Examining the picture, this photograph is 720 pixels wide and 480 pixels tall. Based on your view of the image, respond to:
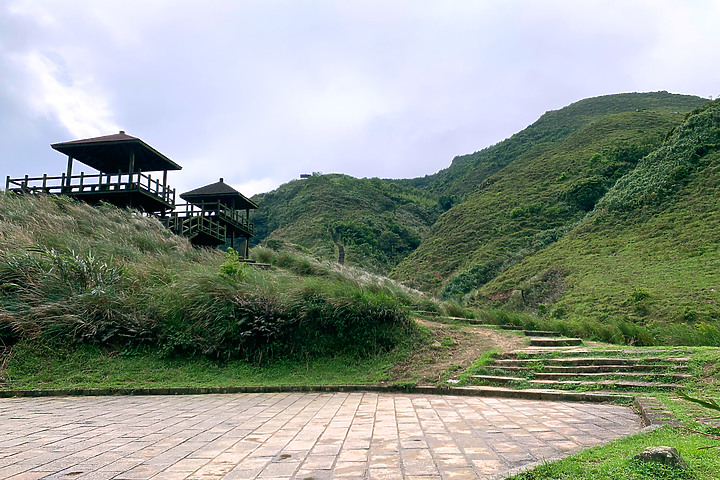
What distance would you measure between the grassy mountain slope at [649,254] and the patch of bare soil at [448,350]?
3.68m

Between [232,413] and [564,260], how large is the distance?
70.3ft

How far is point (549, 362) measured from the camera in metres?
7.98

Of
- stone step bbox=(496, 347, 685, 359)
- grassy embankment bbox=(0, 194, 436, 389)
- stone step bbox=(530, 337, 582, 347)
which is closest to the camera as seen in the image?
stone step bbox=(496, 347, 685, 359)

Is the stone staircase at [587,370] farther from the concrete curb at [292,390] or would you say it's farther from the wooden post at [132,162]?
the wooden post at [132,162]

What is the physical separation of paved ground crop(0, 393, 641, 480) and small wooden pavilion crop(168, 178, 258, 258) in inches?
452

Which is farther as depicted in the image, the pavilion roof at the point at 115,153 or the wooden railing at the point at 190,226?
the pavilion roof at the point at 115,153

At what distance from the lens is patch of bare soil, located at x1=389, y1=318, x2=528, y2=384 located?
8117mm

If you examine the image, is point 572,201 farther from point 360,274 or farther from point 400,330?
point 400,330

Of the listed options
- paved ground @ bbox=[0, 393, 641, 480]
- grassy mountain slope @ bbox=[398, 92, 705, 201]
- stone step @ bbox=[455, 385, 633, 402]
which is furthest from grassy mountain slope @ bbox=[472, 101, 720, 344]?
grassy mountain slope @ bbox=[398, 92, 705, 201]

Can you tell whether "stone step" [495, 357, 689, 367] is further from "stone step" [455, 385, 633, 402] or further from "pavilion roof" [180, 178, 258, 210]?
"pavilion roof" [180, 178, 258, 210]

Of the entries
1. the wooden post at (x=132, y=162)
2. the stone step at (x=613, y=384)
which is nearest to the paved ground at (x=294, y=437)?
the stone step at (x=613, y=384)

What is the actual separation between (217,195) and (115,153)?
17.1 ft

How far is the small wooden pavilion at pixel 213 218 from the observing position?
688 inches

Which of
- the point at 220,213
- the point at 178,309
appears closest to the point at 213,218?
the point at 220,213
